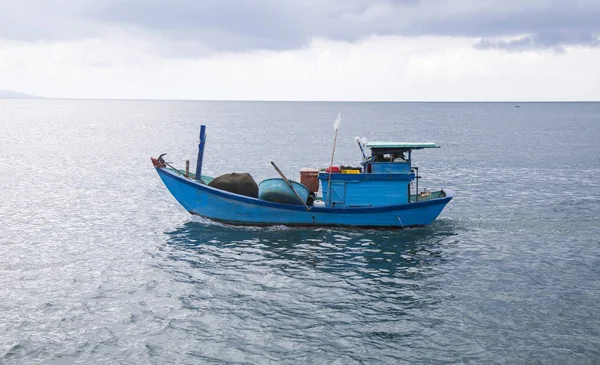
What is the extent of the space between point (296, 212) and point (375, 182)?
12.0 feet

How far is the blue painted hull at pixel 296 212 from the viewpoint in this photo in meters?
24.8

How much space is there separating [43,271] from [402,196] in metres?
14.4

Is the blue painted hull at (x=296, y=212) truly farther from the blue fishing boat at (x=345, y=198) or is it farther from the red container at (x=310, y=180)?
the red container at (x=310, y=180)

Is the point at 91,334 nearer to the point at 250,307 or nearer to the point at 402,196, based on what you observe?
the point at 250,307

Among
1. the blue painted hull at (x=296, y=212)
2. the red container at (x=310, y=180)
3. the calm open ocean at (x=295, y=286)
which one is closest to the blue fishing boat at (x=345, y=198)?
the blue painted hull at (x=296, y=212)

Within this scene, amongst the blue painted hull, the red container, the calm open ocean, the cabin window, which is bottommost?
the calm open ocean

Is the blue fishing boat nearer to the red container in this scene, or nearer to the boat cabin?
the boat cabin

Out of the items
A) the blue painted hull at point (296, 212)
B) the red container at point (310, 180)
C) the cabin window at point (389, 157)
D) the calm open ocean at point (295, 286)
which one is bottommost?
the calm open ocean at point (295, 286)

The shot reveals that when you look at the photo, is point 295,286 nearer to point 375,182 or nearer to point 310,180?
point 375,182

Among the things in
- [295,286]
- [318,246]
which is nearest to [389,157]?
[318,246]

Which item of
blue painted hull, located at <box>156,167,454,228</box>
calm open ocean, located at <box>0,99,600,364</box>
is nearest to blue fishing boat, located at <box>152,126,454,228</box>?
blue painted hull, located at <box>156,167,454,228</box>

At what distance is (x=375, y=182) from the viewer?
24.6 m

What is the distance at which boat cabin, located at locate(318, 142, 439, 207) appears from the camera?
2444 cm

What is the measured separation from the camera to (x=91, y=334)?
14.9 metres
